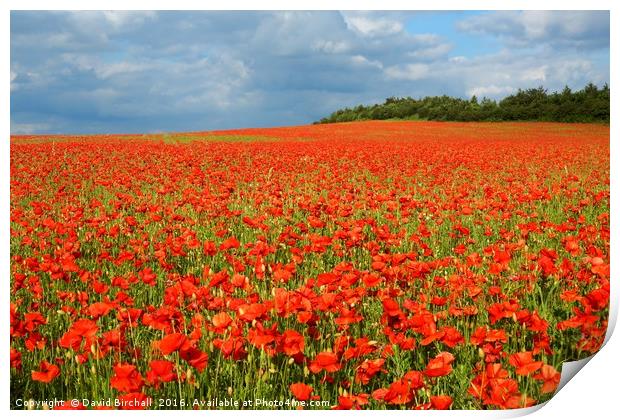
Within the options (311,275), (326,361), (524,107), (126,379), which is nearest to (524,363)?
(326,361)

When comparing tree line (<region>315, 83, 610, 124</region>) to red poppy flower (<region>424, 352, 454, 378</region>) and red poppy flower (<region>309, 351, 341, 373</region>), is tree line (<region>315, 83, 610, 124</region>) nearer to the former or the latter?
red poppy flower (<region>424, 352, 454, 378</region>)

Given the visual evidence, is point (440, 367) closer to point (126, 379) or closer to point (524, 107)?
point (126, 379)

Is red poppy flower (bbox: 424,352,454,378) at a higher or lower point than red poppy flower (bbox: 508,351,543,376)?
lower

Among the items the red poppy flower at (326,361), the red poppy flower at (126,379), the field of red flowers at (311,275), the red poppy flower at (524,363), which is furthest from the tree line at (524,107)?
the red poppy flower at (126,379)

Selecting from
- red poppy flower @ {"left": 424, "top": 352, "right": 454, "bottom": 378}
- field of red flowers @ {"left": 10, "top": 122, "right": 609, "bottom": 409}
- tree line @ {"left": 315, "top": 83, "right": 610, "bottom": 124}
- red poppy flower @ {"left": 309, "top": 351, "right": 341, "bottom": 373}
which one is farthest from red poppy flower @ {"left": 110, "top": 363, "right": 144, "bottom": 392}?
tree line @ {"left": 315, "top": 83, "right": 610, "bottom": 124}

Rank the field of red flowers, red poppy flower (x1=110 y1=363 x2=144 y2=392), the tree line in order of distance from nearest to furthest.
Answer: red poppy flower (x1=110 y1=363 x2=144 y2=392) < the field of red flowers < the tree line
